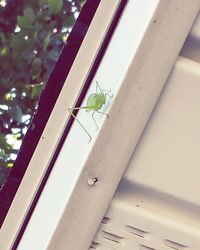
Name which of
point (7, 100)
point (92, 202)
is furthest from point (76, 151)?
point (7, 100)

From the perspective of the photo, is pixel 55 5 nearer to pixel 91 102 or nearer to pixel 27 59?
pixel 27 59

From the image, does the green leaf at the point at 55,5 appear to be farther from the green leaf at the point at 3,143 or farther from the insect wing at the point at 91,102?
the insect wing at the point at 91,102

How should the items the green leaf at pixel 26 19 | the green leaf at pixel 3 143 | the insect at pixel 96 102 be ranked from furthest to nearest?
the green leaf at pixel 26 19 → the green leaf at pixel 3 143 → the insect at pixel 96 102

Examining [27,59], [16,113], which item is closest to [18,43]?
[27,59]

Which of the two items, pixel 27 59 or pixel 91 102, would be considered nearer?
pixel 91 102

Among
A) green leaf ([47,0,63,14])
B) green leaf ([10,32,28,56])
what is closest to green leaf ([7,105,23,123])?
green leaf ([10,32,28,56])

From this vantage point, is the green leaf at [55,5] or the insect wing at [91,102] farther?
the green leaf at [55,5]

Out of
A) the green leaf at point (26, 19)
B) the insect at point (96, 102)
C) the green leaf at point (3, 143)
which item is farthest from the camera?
the green leaf at point (26, 19)

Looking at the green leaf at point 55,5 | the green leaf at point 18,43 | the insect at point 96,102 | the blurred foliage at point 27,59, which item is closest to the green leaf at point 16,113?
the blurred foliage at point 27,59

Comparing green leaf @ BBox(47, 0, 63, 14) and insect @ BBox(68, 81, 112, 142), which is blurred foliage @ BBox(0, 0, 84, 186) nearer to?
green leaf @ BBox(47, 0, 63, 14)
